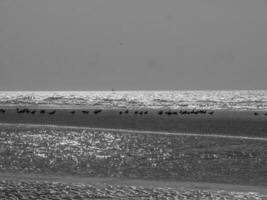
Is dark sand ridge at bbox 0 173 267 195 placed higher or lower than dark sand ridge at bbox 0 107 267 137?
lower

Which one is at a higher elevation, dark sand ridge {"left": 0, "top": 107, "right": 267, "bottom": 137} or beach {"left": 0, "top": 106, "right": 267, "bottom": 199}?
dark sand ridge {"left": 0, "top": 107, "right": 267, "bottom": 137}

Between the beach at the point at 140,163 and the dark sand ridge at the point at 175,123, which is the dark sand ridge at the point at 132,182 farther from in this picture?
the dark sand ridge at the point at 175,123

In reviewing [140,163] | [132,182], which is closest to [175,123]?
[140,163]

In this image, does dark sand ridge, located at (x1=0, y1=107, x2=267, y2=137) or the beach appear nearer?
the beach

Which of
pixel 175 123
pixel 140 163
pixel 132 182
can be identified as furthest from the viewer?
pixel 175 123

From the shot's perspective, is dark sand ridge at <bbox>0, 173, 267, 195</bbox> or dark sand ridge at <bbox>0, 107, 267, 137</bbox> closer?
dark sand ridge at <bbox>0, 173, 267, 195</bbox>

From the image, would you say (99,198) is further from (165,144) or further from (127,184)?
(165,144)

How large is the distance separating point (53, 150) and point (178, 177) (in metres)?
10.3

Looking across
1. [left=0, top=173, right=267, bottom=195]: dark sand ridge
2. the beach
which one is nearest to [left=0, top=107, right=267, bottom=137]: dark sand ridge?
the beach

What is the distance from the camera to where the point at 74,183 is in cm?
1981

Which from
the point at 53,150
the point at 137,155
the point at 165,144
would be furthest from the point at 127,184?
the point at 165,144

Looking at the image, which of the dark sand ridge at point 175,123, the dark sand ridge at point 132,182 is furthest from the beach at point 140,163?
the dark sand ridge at point 175,123

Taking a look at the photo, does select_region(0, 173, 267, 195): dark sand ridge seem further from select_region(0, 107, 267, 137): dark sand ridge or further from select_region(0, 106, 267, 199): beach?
select_region(0, 107, 267, 137): dark sand ridge

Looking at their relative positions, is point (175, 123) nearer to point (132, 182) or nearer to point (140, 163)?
point (140, 163)
